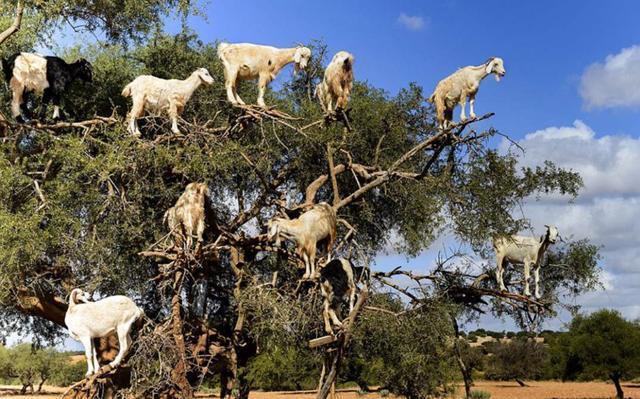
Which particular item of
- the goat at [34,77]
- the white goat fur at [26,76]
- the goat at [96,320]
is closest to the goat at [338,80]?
the goat at [96,320]

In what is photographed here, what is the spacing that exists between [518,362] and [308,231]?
1735 inches

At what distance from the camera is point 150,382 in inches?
442

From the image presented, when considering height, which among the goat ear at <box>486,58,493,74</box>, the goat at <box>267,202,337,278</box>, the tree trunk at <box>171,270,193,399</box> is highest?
the goat ear at <box>486,58,493,74</box>

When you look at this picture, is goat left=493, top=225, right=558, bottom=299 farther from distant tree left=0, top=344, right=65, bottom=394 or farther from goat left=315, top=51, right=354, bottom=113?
distant tree left=0, top=344, right=65, bottom=394

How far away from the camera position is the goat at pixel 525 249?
12688 millimetres

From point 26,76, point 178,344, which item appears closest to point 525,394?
point 178,344

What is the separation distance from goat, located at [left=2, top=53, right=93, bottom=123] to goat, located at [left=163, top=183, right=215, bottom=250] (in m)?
3.64

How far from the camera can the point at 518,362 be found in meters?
49.9

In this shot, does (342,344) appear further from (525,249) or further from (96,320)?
(525,249)

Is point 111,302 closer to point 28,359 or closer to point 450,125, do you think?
point 450,125

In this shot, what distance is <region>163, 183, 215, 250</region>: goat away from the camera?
10.8 metres

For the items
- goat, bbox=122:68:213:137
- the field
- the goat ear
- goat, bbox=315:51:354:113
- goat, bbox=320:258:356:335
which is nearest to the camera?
goat, bbox=320:258:356:335

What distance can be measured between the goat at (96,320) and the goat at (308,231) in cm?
244

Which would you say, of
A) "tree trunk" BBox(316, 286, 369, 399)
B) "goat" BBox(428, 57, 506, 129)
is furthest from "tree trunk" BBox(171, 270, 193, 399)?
"goat" BBox(428, 57, 506, 129)
